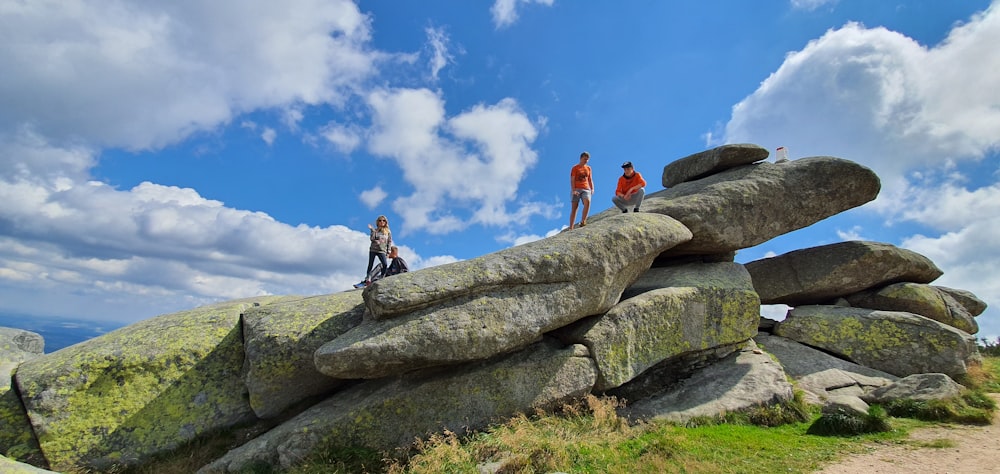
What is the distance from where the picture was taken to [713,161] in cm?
2436

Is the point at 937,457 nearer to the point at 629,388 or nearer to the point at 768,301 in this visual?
the point at 629,388

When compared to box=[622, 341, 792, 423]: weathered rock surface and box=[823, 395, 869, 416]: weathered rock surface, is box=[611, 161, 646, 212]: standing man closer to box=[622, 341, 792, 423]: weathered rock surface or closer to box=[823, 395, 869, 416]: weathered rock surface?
box=[622, 341, 792, 423]: weathered rock surface

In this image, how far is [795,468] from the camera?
11.1m

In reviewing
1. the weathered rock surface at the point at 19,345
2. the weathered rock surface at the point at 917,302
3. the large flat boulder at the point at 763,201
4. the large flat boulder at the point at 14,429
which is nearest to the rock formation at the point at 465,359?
the large flat boulder at the point at 14,429

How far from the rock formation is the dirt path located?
1.93m

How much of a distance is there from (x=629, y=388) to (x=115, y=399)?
16.1 metres

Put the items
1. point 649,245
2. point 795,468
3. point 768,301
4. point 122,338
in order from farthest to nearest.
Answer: point 768,301, point 649,245, point 122,338, point 795,468

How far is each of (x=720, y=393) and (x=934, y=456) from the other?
540cm

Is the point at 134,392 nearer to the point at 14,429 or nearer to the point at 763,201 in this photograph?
the point at 14,429

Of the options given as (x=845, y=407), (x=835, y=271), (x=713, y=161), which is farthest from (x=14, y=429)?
(x=835, y=271)

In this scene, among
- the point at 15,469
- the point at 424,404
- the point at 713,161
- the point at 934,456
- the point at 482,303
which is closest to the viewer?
the point at 15,469

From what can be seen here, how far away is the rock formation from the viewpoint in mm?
12938

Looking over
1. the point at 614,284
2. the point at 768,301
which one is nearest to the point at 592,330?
the point at 614,284

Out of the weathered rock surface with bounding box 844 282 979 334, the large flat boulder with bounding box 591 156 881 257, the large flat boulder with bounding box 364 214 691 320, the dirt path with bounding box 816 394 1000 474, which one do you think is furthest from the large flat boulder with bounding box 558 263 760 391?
the weathered rock surface with bounding box 844 282 979 334
